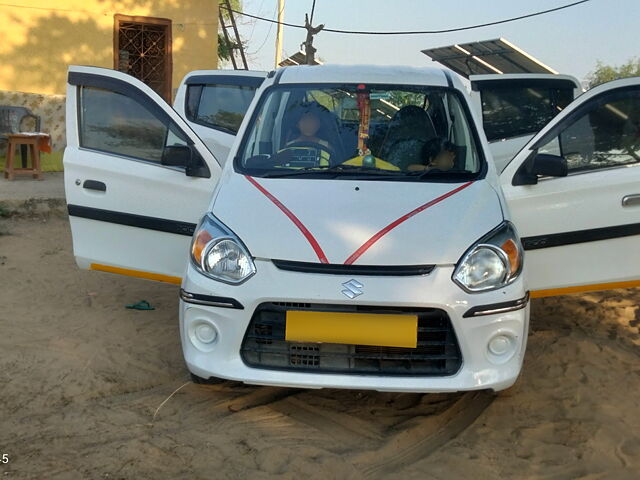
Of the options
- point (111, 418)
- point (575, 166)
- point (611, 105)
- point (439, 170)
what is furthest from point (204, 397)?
point (611, 105)

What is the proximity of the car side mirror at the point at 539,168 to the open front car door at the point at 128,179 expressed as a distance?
5.88ft

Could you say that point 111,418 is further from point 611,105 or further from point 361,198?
point 611,105

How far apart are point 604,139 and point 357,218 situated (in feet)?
6.02

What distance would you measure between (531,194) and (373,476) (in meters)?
1.96

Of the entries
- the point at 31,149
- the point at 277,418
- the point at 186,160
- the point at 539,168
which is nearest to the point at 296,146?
the point at 186,160

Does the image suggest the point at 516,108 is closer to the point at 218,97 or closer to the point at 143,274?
the point at 218,97

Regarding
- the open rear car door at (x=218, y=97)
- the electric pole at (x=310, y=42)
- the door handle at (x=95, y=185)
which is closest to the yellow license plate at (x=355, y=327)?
the door handle at (x=95, y=185)

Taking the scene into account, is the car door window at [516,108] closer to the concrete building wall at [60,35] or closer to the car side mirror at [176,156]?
the car side mirror at [176,156]

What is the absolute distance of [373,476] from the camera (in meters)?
2.95

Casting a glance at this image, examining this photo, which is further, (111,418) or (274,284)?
(111,418)

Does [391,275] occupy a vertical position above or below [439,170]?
below

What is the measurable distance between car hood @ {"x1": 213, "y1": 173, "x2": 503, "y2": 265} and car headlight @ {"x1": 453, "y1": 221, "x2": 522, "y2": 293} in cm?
5

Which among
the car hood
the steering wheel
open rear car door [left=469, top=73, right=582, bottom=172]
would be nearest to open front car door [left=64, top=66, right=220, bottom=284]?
the steering wheel

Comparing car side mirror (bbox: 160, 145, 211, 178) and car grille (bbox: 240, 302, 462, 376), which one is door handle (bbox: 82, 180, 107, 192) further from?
car grille (bbox: 240, 302, 462, 376)
